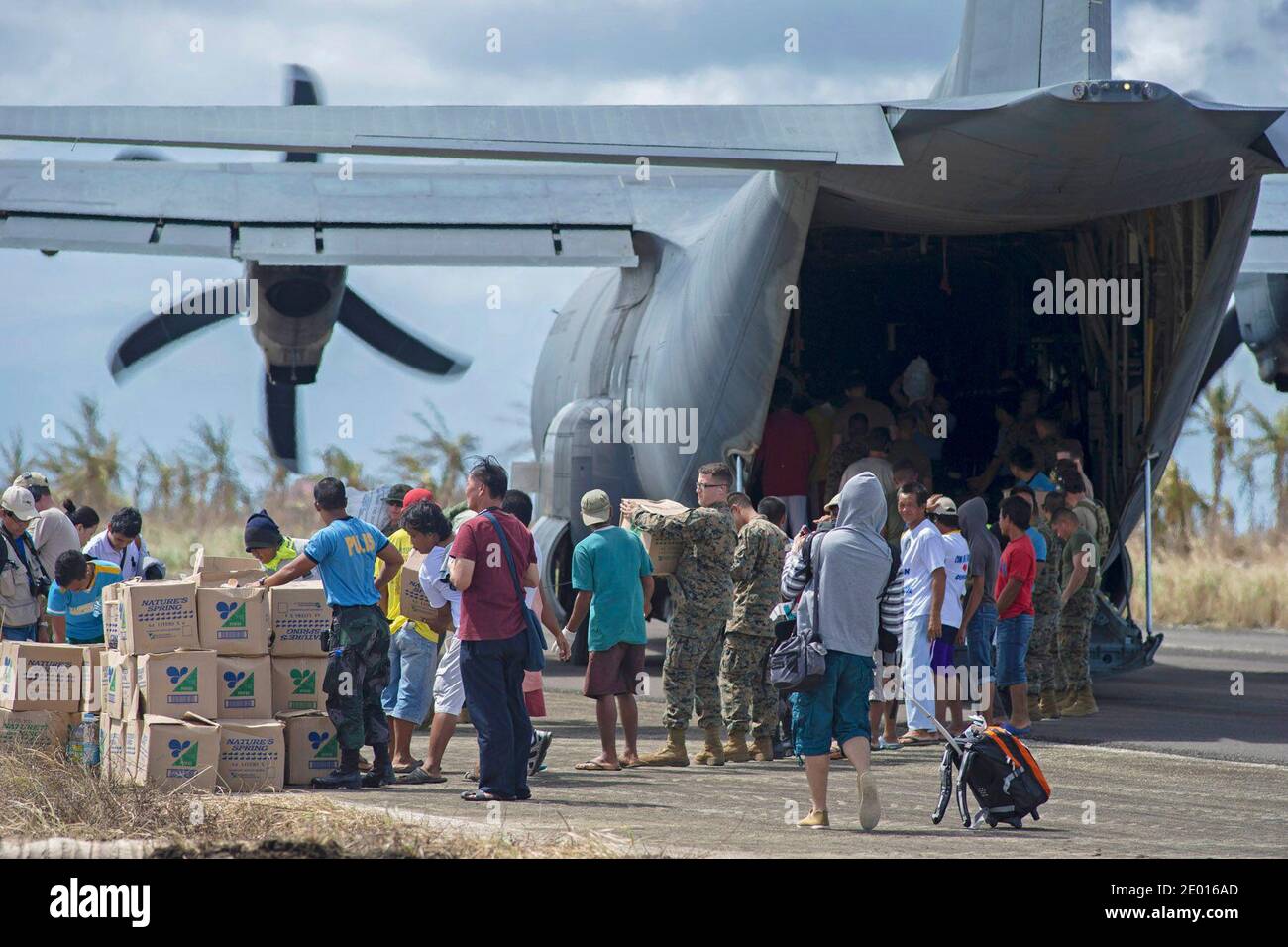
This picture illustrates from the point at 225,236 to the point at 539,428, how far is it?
16.6 feet

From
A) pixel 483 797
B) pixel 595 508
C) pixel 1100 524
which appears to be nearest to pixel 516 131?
pixel 595 508

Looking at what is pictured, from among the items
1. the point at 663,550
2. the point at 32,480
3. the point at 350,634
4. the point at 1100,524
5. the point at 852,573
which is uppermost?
the point at 32,480

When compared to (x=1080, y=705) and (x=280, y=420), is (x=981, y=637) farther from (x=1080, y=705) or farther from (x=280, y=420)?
(x=280, y=420)

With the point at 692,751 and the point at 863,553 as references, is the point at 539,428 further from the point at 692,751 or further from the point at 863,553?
the point at 863,553

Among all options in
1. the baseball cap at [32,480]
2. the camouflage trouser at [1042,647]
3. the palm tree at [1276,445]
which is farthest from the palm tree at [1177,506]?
the baseball cap at [32,480]

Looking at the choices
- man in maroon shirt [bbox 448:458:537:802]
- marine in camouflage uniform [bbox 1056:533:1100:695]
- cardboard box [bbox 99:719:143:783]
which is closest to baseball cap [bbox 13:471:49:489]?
cardboard box [bbox 99:719:143:783]

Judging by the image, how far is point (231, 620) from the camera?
8.60m

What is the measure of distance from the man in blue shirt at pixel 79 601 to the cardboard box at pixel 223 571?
0.83 meters

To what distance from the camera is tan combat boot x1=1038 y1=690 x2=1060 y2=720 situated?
12.4 metres

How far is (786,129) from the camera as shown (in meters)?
11.1

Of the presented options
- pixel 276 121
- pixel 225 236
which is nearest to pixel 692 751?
pixel 276 121

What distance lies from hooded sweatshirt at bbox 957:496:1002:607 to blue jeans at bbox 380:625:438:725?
13.0 ft

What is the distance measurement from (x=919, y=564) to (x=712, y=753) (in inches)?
76.7

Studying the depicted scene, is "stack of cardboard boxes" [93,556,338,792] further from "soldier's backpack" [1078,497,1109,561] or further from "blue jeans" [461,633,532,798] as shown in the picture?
"soldier's backpack" [1078,497,1109,561]
